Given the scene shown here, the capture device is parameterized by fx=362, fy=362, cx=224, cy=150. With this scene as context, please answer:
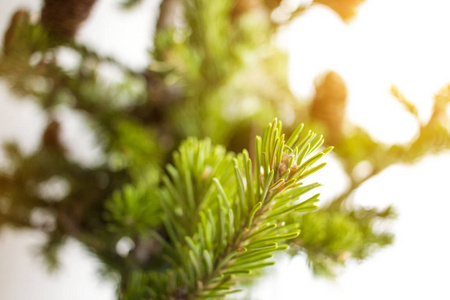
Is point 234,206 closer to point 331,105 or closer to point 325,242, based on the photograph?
point 325,242

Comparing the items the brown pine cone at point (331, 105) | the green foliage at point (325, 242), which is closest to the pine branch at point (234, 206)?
the green foliage at point (325, 242)

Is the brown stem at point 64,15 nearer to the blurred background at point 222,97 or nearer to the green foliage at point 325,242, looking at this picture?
the blurred background at point 222,97

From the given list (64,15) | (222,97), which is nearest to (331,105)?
(222,97)

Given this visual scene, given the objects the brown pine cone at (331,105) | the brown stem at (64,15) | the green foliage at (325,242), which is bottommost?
the green foliage at (325,242)

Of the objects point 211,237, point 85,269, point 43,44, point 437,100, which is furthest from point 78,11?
point 85,269

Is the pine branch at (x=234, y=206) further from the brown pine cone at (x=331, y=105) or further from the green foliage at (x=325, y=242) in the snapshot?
the brown pine cone at (x=331, y=105)

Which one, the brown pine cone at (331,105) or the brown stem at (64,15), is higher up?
the brown stem at (64,15)

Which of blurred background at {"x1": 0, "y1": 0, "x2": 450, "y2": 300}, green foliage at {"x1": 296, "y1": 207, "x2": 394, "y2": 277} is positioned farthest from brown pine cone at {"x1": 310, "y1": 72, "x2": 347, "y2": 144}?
green foliage at {"x1": 296, "y1": 207, "x2": 394, "y2": 277}

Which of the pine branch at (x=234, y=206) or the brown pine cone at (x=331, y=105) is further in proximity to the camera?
the brown pine cone at (x=331, y=105)

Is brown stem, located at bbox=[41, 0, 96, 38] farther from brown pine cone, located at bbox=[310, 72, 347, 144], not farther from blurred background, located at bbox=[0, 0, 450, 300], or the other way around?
brown pine cone, located at bbox=[310, 72, 347, 144]
